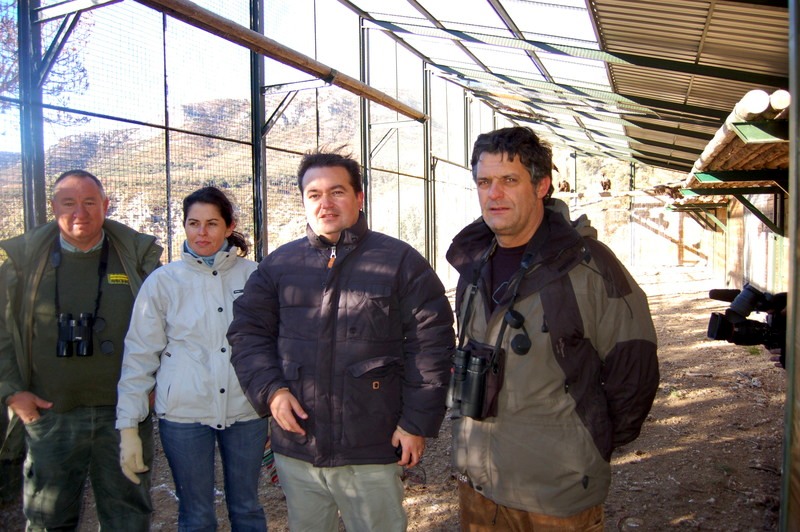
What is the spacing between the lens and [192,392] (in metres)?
2.39

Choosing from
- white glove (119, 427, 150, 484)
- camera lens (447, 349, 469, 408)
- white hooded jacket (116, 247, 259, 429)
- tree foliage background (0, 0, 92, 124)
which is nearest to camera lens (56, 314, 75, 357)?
white hooded jacket (116, 247, 259, 429)

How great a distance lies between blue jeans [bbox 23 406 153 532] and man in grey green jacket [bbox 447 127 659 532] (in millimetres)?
1463

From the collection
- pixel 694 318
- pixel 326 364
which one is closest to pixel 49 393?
pixel 326 364

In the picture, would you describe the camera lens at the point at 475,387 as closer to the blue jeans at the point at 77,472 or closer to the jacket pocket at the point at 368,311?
the jacket pocket at the point at 368,311

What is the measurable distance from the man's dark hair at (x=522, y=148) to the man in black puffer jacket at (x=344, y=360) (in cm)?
45

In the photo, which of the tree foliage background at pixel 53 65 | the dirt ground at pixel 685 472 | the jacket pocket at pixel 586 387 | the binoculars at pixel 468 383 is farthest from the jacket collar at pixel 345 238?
the tree foliage background at pixel 53 65

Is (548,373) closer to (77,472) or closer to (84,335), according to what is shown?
(84,335)

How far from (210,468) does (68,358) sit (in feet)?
2.39

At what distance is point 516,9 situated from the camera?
21.2 feet

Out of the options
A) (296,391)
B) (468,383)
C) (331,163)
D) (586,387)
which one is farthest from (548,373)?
(331,163)

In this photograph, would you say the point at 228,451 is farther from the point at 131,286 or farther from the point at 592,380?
the point at 592,380

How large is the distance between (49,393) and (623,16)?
16.1 feet

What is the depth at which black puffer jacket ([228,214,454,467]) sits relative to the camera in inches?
80.4

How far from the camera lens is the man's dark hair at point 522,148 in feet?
6.57
